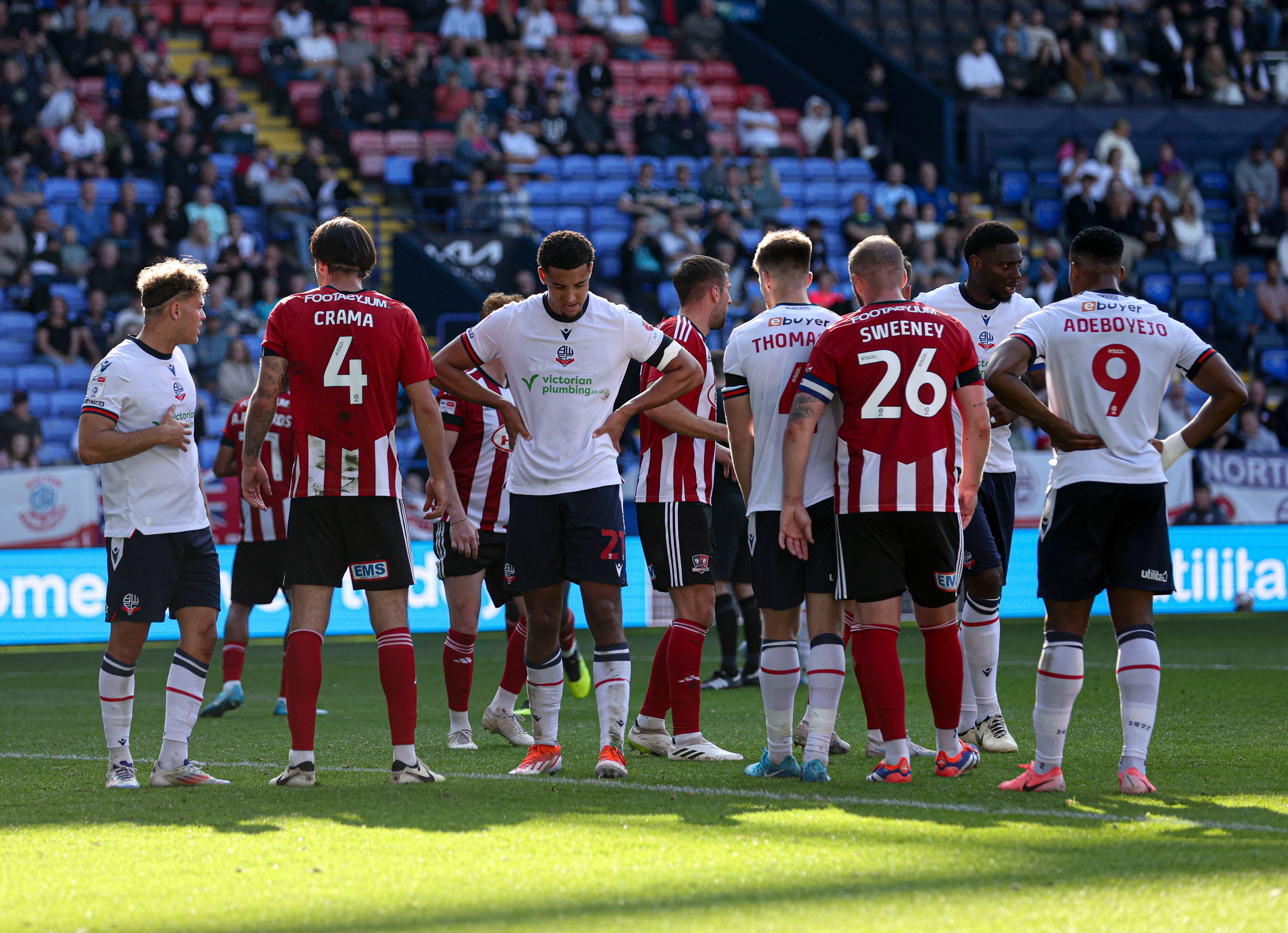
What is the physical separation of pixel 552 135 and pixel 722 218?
3479 mm

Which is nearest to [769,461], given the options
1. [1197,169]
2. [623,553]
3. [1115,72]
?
[623,553]

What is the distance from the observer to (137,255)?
17062 millimetres

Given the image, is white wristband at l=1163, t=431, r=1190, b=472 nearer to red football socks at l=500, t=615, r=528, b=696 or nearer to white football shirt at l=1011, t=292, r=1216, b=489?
white football shirt at l=1011, t=292, r=1216, b=489

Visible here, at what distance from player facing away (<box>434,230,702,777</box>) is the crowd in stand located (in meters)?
18.5

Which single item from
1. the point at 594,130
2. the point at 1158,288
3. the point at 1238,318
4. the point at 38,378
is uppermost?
the point at 594,130

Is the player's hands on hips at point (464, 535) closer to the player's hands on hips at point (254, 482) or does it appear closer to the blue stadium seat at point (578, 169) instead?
the player's hands on hips at point (254, 482)

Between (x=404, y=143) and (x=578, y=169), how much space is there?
236 centimetres

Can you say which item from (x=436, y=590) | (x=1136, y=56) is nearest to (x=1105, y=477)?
(x=436, y=590)

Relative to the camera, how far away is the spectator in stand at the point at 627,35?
76.9 feet

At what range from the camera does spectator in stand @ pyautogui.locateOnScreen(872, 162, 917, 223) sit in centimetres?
2077

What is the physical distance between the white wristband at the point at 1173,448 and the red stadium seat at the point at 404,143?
16.0 m

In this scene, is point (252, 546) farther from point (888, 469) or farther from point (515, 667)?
point (888, 469)

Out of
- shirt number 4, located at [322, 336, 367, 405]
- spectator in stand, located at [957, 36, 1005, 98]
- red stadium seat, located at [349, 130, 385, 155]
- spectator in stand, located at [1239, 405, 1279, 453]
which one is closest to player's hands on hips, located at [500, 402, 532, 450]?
shirt number 4, located at [322, 336, 367, 405]

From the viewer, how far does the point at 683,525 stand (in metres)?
6.62
